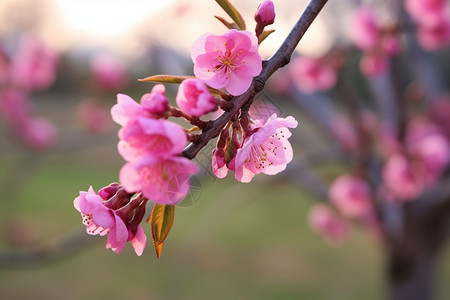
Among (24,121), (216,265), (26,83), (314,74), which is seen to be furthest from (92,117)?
(216,265)

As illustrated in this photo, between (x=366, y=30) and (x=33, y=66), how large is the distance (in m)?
1.92

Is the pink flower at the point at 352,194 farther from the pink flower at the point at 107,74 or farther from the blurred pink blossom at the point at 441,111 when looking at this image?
the pink flower at the point at 107,74

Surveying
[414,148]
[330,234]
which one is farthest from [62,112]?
[414,148]

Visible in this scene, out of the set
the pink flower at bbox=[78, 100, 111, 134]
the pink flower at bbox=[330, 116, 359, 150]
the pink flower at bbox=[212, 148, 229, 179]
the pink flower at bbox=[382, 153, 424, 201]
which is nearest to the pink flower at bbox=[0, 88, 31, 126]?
the pink flower at bbox=[78, 100, 111, 134]

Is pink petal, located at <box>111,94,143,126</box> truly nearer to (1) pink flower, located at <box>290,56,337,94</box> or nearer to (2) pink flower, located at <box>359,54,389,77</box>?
(2) pink flower, located at <box>359,54,389,77</box>

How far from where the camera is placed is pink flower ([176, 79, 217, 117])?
455 mm

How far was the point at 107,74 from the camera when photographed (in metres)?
3.23

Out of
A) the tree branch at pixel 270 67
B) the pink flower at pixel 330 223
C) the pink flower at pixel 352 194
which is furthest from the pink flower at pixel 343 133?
the tree branch at pixel 270 67

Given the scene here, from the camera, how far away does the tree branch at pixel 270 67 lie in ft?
1.47

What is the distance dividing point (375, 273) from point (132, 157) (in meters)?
5.69

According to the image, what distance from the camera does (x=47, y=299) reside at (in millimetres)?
4867

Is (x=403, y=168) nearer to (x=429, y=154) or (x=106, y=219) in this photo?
(x=429, y=154)

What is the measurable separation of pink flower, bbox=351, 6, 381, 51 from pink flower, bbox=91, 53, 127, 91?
197cm

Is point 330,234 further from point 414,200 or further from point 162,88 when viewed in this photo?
point 162,88
